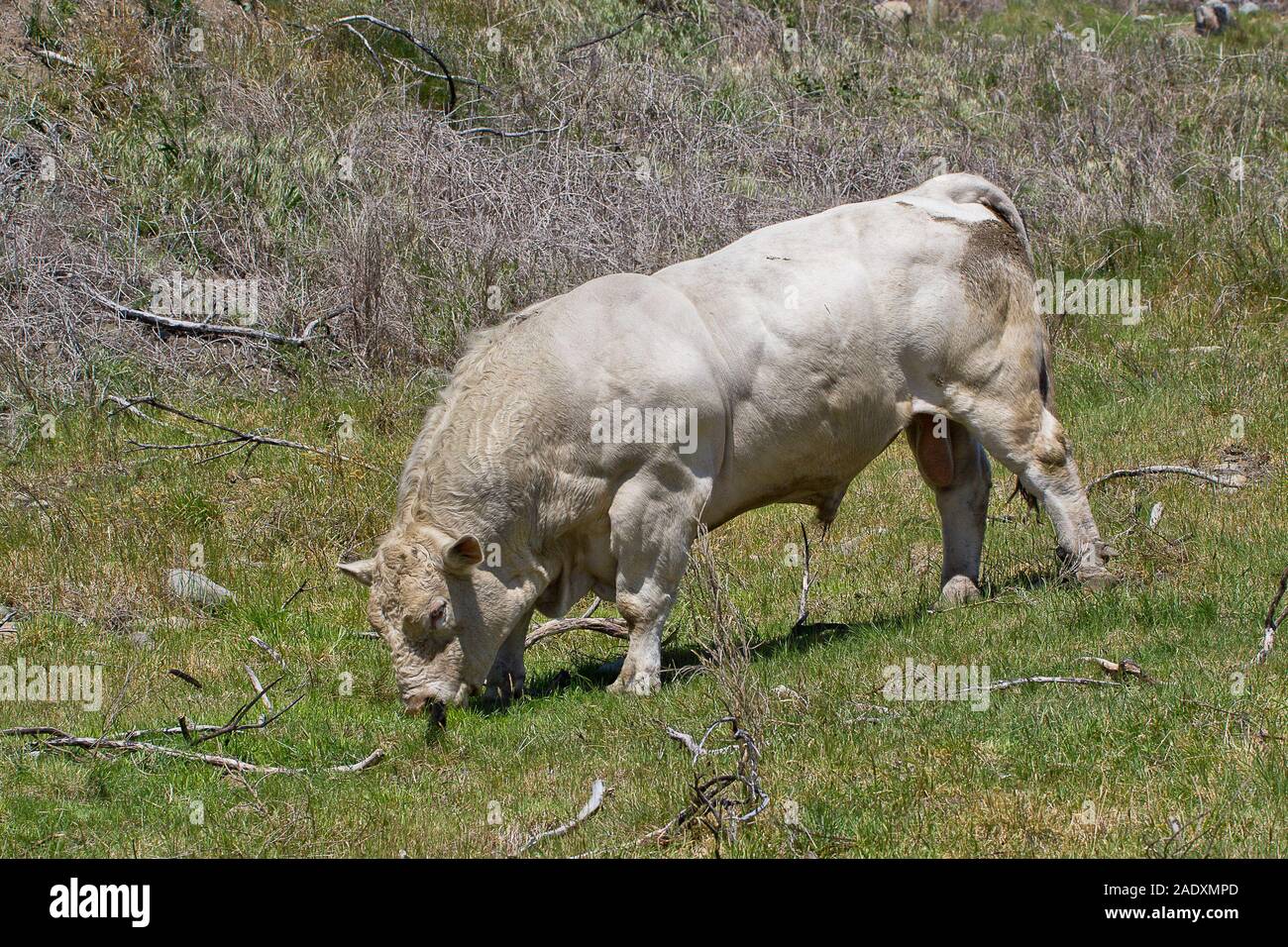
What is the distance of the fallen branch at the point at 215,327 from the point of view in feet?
48.7

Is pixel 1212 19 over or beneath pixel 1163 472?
over

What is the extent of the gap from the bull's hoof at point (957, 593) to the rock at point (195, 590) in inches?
191

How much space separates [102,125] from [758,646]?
12.0 m

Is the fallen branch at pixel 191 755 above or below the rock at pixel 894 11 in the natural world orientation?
below

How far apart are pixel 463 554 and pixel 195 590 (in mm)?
3681

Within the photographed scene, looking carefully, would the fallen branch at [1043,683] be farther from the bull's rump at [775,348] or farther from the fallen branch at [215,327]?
the fallen branch at [215,327]

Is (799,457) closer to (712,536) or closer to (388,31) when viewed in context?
(712,536)

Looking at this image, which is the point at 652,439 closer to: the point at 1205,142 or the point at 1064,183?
Answer: the point at 1064,183

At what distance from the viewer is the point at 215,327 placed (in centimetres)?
1488

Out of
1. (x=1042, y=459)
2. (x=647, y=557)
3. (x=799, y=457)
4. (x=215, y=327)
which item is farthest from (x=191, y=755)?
(x=215, y=327)

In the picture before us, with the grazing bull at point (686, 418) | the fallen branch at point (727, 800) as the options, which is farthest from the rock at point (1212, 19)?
the fallen branch at point (727, 800)

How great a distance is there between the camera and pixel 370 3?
2150 centimetres
